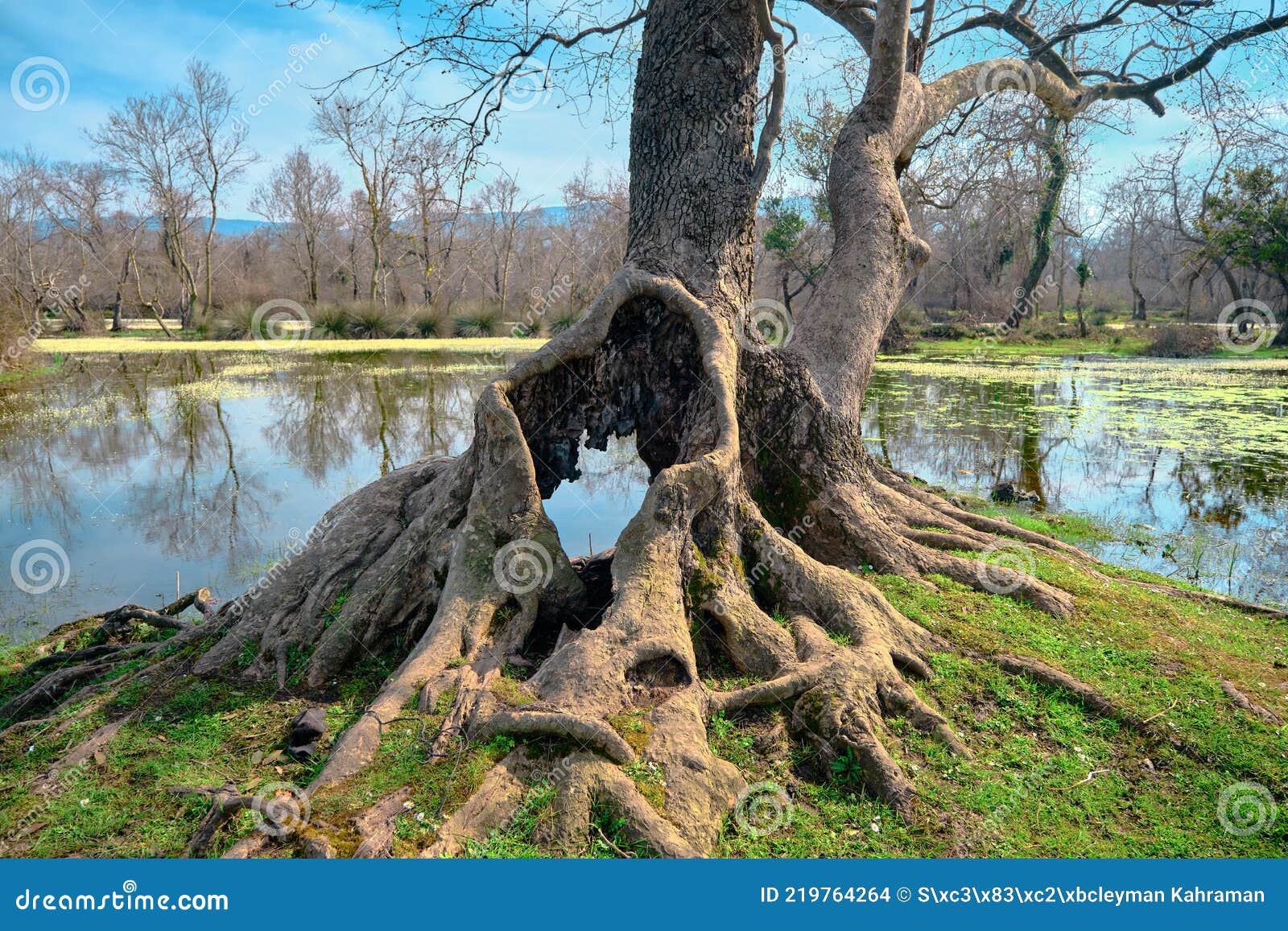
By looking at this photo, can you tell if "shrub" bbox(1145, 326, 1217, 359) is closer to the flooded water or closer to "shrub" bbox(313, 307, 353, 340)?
the flooded water

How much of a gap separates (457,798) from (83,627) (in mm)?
4687

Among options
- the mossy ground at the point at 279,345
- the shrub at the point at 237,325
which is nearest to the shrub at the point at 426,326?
the mossy ground at the point at 279,345

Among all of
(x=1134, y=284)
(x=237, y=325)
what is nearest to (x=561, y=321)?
(x=237, y=325)

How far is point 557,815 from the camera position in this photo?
2912 mm

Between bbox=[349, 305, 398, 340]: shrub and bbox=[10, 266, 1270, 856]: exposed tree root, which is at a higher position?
bbox=[349, 305, 398, 340]: shrub

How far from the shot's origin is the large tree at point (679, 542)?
335 centimetres

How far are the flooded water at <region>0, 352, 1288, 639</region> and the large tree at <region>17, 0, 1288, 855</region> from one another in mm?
2290

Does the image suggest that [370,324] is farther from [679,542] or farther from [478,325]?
[679,542]

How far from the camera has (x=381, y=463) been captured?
37.7 ft

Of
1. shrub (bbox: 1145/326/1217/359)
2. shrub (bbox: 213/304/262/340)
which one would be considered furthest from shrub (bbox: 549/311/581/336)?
shrub (bbox: 1145/326/1217/359)

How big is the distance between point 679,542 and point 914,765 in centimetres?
160

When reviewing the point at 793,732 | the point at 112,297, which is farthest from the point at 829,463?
the point at 112,297

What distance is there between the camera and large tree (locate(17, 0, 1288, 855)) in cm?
335

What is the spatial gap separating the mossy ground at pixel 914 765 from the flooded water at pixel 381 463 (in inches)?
111
